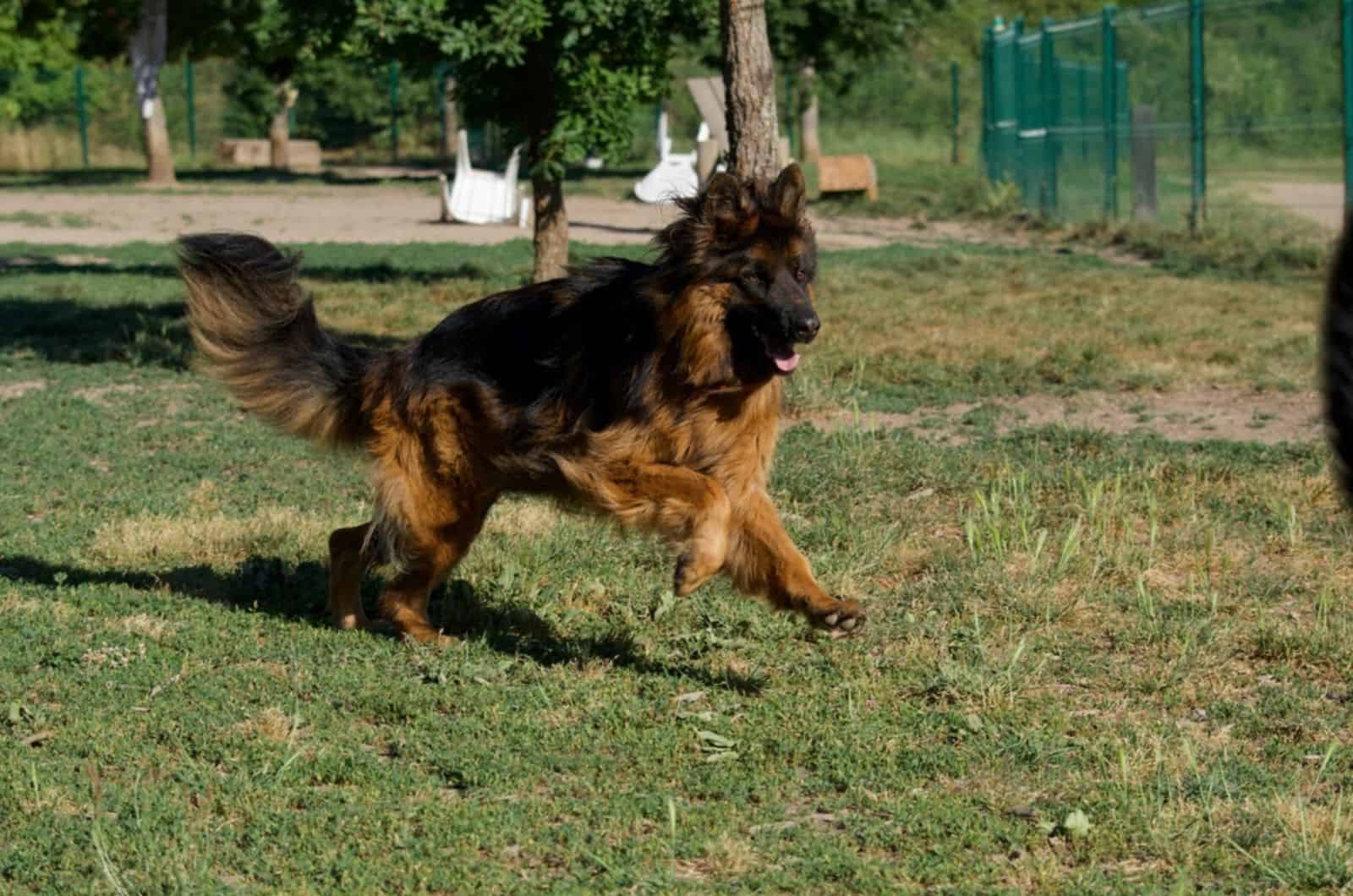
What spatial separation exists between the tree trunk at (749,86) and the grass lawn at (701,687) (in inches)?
80.3

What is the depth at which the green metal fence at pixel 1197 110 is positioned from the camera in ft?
66.9

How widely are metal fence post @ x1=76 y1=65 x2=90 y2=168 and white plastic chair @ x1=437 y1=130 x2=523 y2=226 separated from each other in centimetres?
2613

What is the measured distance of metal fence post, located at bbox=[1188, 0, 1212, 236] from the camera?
2083 centimetres

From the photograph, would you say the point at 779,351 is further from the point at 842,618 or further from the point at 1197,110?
the point at 1197,110

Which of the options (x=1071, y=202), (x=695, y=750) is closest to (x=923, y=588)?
(x=695, y=750)

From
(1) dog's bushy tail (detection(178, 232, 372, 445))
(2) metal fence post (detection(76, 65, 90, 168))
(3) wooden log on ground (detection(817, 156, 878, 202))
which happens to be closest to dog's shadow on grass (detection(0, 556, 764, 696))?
(1) dog's bushy tail (detection(178, 232, 372, 445))

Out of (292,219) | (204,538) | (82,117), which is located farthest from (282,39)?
(82,117)

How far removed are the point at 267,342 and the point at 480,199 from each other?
20608mm

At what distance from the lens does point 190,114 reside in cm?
5144

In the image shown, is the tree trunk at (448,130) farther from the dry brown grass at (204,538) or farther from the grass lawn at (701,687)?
the dry brown grass at (204,538)

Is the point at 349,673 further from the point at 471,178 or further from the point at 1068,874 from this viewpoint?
the point at 471,178

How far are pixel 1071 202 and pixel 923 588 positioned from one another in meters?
19.0

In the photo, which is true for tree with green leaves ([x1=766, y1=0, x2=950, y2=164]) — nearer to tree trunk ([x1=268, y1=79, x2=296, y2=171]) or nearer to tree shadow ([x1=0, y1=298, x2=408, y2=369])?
tree shadow ([x1=0, y1=298, x2=408, y2=369])

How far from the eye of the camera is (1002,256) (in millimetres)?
20406
